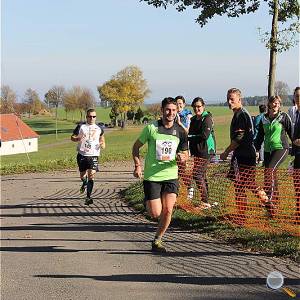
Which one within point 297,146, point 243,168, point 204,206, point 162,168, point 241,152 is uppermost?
point 297,146

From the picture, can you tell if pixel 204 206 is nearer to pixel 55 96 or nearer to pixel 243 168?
pixel 243 168

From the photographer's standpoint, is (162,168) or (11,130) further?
A: (11,130)

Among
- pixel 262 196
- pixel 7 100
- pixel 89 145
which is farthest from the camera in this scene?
pixel 7 100

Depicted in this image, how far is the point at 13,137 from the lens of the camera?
77.6 meters

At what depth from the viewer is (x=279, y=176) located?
779 cm

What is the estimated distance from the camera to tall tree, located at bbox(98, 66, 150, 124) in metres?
79.8

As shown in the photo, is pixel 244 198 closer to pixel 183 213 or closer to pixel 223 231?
pixel 223 231

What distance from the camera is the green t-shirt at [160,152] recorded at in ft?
22.4

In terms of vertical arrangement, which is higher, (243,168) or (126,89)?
(126,89)

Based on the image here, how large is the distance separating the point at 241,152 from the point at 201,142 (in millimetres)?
1395

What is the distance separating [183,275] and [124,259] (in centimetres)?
102

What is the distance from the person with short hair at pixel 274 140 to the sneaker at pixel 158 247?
1893 mm

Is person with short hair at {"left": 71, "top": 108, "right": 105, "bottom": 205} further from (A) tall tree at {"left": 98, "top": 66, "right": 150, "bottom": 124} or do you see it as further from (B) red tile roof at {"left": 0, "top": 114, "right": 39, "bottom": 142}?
(A) tall tree at {"left": 98, "top": 66, "right": 150, "bottom": 124}

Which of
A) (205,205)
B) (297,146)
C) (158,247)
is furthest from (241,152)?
(158,247)
